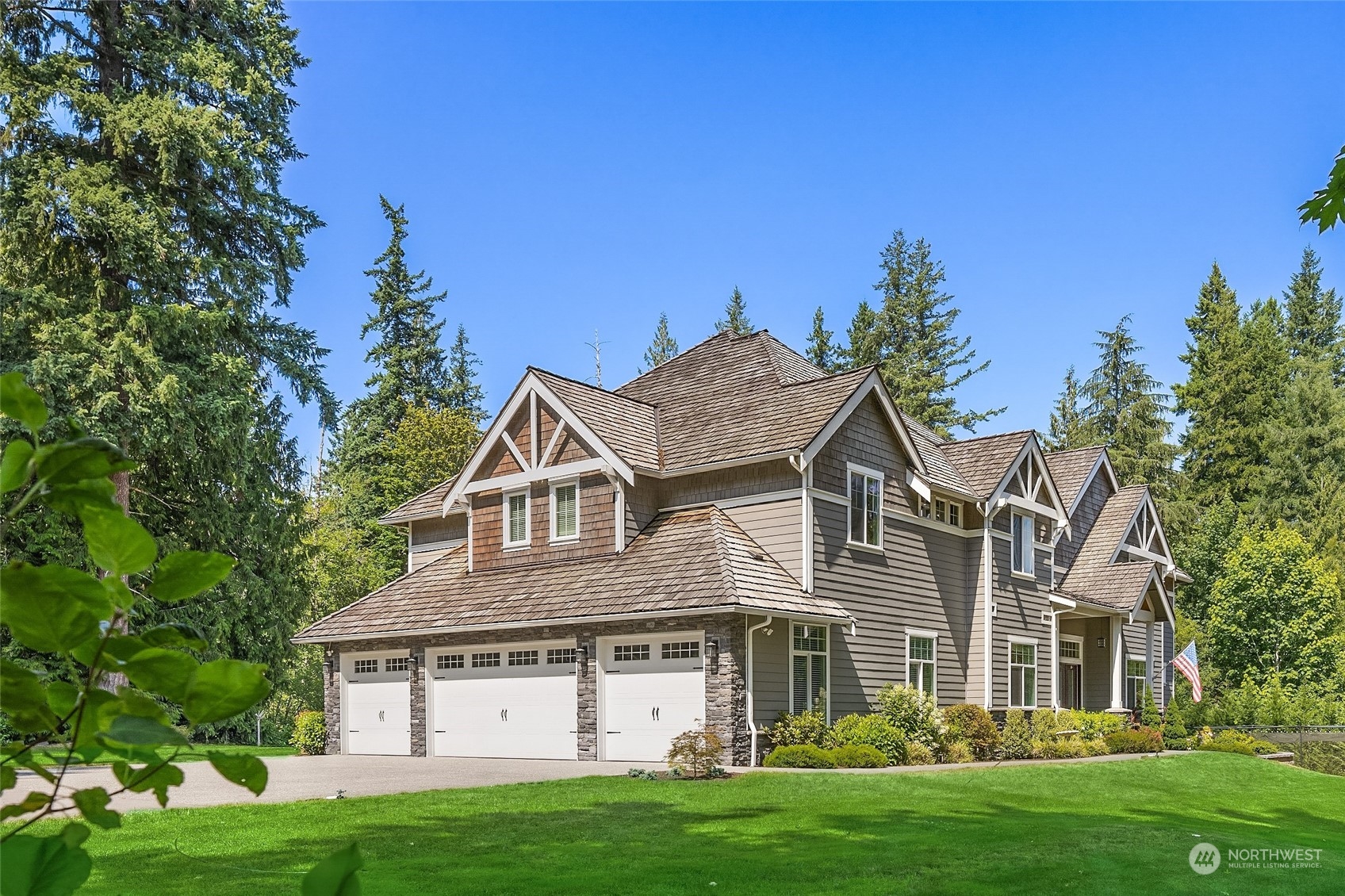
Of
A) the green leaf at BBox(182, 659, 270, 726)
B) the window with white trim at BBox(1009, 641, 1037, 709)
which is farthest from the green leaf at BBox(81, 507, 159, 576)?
the window with white trim at BBox(1009, 641, 1037, 709)

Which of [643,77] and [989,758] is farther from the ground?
[643,77]

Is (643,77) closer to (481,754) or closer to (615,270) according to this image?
(481,754)

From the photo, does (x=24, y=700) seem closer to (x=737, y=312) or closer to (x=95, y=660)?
(x=95, y=660)

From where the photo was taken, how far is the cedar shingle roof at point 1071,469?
36031 mm

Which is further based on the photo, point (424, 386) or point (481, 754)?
point (424, 386)

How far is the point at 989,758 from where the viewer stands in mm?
25297

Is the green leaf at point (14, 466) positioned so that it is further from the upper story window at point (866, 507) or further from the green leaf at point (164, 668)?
→ the upper story window at point (866, 507)

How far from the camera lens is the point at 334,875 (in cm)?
94

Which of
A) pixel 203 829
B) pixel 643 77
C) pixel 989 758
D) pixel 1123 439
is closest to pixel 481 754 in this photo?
pixel 989 758

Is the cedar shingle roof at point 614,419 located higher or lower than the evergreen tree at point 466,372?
lower

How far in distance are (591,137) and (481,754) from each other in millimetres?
13076

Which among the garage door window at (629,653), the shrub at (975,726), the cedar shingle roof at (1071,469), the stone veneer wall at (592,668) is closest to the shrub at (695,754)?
the stone veneer wall at (592,668)

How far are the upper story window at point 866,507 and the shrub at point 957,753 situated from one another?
14.5ft

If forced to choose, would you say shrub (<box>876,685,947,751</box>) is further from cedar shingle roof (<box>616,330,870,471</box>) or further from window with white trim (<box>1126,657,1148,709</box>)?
window with white trim (<box>1126,657,1148,709</box>)
